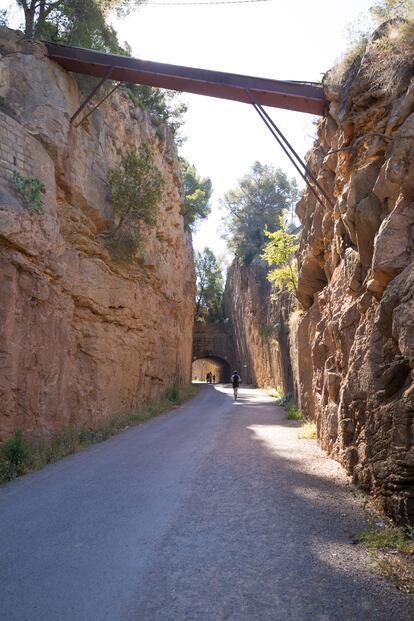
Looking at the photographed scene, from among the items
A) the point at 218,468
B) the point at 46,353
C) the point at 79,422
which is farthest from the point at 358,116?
the point at 79,422

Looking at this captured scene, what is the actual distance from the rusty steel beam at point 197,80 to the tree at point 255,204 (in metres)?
31.1

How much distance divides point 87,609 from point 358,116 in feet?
28.2

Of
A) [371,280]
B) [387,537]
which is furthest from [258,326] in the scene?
[387,537]

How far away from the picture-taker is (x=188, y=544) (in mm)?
5328

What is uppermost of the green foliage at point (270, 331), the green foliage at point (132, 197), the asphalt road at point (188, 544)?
the green foliage at point (132, 197)

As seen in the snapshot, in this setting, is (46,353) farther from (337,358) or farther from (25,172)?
(337,358)

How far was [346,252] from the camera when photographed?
918cm

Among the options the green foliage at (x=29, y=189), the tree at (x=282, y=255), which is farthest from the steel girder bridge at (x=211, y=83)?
the tree at (x=282, y=255)

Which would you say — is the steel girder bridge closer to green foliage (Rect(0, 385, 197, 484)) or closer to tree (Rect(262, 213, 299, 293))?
green foliage (Rect(0, 385, 197, 484))

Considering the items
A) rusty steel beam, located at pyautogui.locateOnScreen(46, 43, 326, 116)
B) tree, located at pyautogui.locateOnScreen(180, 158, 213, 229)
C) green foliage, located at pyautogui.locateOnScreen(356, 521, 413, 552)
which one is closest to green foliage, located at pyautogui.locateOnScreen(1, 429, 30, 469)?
green foliage, located at pyautogui.locateOnScreen(356, 521, 413, 552)

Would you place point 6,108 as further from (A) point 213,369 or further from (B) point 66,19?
(A) point 213,369

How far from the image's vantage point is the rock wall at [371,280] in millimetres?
6004

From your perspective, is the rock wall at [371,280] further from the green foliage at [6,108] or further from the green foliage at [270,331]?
the green foliage at [270,331]

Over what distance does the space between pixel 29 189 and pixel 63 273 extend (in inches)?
88.0
